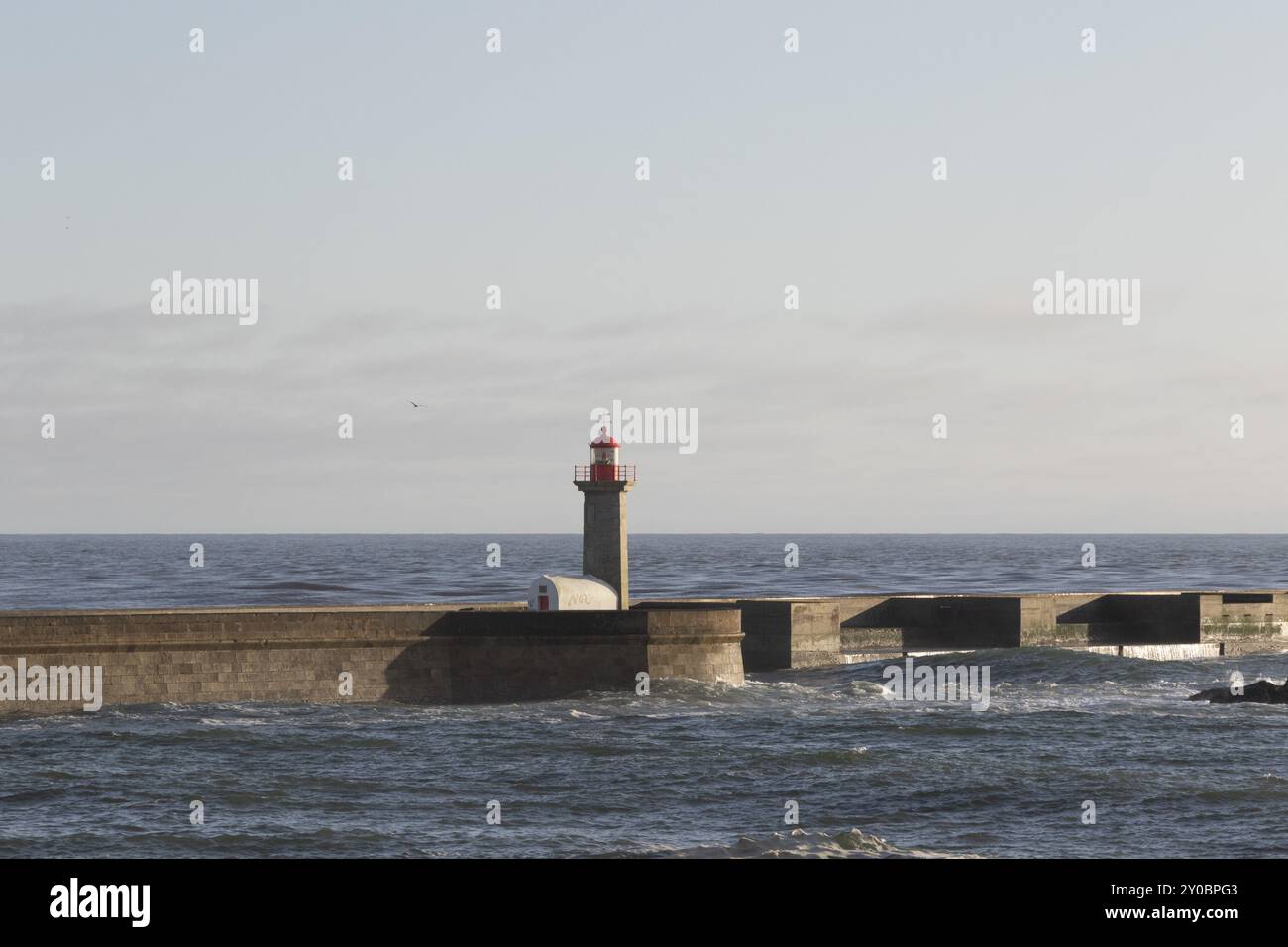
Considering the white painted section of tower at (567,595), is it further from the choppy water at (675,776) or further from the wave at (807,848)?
the wave at (807,848)

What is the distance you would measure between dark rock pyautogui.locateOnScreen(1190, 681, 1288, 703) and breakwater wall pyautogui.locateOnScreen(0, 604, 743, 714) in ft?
41.6

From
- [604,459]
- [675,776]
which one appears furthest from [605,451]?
[675,776]

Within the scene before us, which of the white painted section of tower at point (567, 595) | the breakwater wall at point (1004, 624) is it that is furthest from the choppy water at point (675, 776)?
the white painted section of tower at point (567, 595)

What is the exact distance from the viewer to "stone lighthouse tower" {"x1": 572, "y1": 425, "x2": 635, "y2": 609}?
1501 inches

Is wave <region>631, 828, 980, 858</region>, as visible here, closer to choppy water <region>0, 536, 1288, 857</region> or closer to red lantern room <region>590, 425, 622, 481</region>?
choppy water <region>0, 536, 1288, 857</region>

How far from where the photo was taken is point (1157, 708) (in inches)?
1517

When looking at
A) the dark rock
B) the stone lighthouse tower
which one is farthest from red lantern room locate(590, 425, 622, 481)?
the dark rock

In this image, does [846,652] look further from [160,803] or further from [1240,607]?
[160,803]

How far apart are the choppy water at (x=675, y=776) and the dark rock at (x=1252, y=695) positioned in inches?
36.3

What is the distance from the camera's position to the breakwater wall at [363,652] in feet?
107

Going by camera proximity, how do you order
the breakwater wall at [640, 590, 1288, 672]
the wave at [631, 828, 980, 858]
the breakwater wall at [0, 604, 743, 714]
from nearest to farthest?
the wave at [631, 828, 980, 858], the breakwater wall at [0, 604, 743, 714], the breakwater wall at [640, 590, 1288, 672]

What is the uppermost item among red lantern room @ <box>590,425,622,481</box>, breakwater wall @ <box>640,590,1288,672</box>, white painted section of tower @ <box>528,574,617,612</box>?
red lantern room @ <box>590,425,622,481</box>
